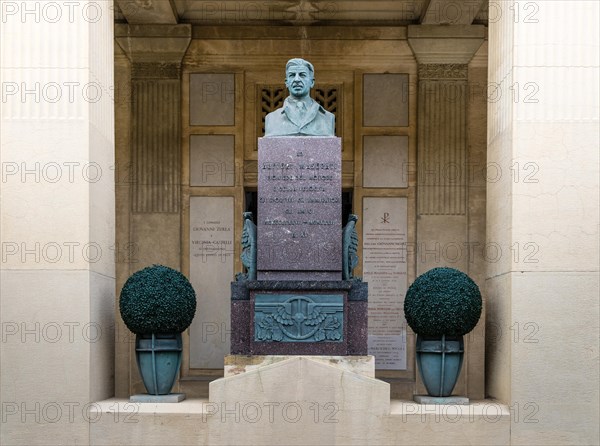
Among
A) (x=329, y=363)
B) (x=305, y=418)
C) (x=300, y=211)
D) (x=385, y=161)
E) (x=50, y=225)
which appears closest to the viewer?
(x=305, y=418)

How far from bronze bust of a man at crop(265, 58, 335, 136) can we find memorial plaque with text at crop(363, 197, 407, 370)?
361cm

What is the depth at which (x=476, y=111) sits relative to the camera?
12586 millimetres

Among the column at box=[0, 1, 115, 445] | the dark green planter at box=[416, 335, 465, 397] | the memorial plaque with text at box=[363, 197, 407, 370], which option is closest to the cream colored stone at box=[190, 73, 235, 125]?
the memorial plaque with text at box=[363, 197, 407, 370]

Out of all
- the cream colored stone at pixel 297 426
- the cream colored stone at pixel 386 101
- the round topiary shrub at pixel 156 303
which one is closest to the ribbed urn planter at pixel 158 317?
the round topiary shrub at pixel 156 303

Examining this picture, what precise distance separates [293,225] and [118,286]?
169 inches

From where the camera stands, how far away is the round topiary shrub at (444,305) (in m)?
8.57

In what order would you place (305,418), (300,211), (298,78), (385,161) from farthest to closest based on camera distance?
(385,161) → (298,78) → (300,211) → (305,418)

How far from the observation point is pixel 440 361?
873cm

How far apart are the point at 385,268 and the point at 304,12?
340 cm

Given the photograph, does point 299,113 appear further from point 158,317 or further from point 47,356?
point 47,356

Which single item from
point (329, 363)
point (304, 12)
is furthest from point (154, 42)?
point (329, 363)

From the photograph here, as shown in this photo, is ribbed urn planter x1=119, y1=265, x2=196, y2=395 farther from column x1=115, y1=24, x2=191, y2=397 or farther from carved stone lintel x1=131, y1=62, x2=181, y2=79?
carved stone lintel x1=131, y1=62, x2=181, y2=79

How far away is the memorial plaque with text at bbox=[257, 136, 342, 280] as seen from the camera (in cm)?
879

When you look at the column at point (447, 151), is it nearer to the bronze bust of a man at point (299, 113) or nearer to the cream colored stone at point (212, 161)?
the cream colored stone at point (212, 161)
